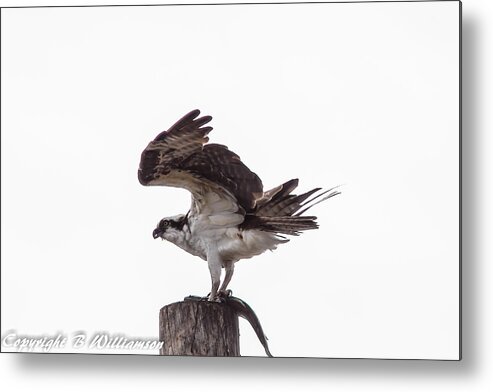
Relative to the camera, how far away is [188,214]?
4.23 meters

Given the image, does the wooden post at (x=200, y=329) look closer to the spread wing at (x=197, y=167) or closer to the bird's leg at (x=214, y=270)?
the bird's leg at (x=214, y=270)

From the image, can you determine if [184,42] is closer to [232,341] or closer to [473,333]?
[232,341]

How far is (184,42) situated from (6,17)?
23.2 inches

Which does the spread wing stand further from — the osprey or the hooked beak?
the hooked beak

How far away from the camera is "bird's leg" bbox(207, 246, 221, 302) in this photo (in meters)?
4.13

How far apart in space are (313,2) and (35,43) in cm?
92

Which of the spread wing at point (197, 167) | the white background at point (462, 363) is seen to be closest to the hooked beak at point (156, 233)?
the spread wing at point (197, 167)

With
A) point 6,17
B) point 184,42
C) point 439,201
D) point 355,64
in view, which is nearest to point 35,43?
point 6,17

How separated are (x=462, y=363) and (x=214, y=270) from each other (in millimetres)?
809

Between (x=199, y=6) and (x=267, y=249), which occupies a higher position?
(x=199, y=6)

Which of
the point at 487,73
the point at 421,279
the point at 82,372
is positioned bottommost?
the point at 82,372

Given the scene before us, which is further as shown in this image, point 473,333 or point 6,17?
point 6,17

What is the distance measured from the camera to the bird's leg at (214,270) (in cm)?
413

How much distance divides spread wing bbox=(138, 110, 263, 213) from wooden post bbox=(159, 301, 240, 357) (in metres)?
0.34
